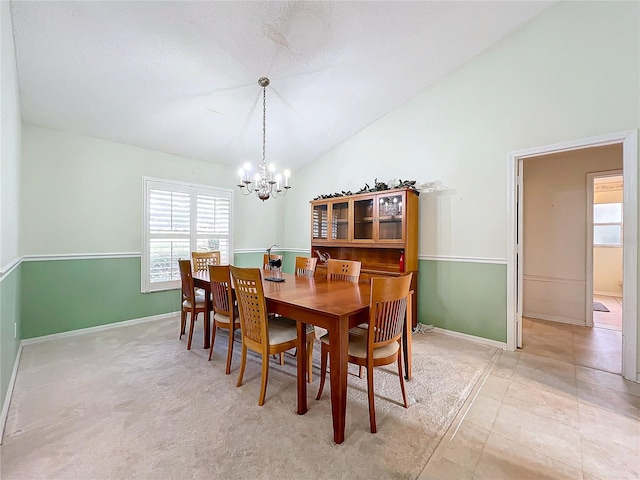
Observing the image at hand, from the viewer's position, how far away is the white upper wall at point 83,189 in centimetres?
307

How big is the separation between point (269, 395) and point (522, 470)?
159cm

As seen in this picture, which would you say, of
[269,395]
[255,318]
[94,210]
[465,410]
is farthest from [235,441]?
[94,210]

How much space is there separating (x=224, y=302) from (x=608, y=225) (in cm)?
760

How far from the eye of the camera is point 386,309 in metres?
1.79

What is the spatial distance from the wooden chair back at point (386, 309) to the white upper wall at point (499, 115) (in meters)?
1.90

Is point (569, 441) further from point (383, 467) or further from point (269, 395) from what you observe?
point (269, 395)

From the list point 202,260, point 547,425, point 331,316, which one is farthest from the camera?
point 202,260

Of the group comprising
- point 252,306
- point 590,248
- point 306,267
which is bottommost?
point 252,306

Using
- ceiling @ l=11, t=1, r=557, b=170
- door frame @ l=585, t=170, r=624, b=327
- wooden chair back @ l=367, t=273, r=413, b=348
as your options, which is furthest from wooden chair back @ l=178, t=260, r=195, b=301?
door frame @ l=585, t=170, r=624, b=327

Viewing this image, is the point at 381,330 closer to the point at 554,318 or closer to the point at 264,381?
the point at 264,381

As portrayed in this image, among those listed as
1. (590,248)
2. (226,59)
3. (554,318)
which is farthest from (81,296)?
(590,248)

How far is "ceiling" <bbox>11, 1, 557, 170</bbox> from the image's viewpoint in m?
2.16

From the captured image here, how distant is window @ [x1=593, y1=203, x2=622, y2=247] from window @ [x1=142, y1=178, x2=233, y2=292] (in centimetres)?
738

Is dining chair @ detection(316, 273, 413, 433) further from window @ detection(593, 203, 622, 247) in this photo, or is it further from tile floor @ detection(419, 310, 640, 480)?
window @ detection(593, 203, 622, 247)
